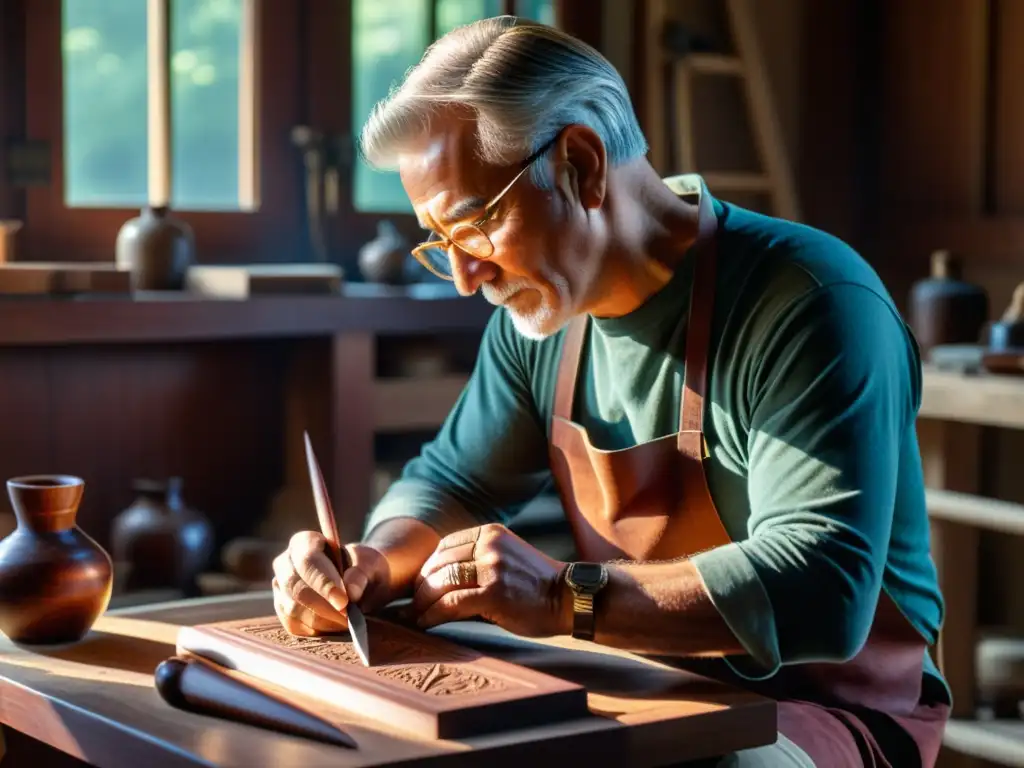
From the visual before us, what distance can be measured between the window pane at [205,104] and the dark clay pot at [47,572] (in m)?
2.30

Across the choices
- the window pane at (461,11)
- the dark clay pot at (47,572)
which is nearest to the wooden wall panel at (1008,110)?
the window pane at (461,11)

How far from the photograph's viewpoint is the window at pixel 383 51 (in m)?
4.74

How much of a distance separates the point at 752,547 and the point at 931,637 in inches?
18.9

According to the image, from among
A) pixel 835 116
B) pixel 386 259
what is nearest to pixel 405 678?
pixel 386 259

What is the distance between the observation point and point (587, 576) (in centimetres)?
207

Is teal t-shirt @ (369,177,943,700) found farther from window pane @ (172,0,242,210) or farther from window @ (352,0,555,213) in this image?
window @ (352,0,555,213)

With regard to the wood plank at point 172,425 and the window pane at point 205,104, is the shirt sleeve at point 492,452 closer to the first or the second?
the wood plank at point 172,425

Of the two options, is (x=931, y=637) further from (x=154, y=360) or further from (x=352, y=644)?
(x=154, y=360)

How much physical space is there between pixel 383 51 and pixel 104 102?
0.94 metres

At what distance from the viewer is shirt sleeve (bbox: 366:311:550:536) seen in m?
2.74

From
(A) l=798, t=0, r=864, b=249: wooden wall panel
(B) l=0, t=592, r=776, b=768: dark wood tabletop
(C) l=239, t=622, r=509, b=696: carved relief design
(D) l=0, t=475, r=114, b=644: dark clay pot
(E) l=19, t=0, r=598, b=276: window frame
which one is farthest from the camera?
(A) l=798, t=0, r=864, b=249: wooden wall panel

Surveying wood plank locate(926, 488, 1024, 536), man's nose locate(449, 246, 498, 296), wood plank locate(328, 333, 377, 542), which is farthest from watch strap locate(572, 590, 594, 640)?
wood plank locate(328, 333, 377, 542)

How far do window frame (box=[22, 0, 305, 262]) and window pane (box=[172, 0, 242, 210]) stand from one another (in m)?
0.08

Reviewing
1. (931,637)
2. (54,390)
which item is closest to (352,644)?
(931,637)
